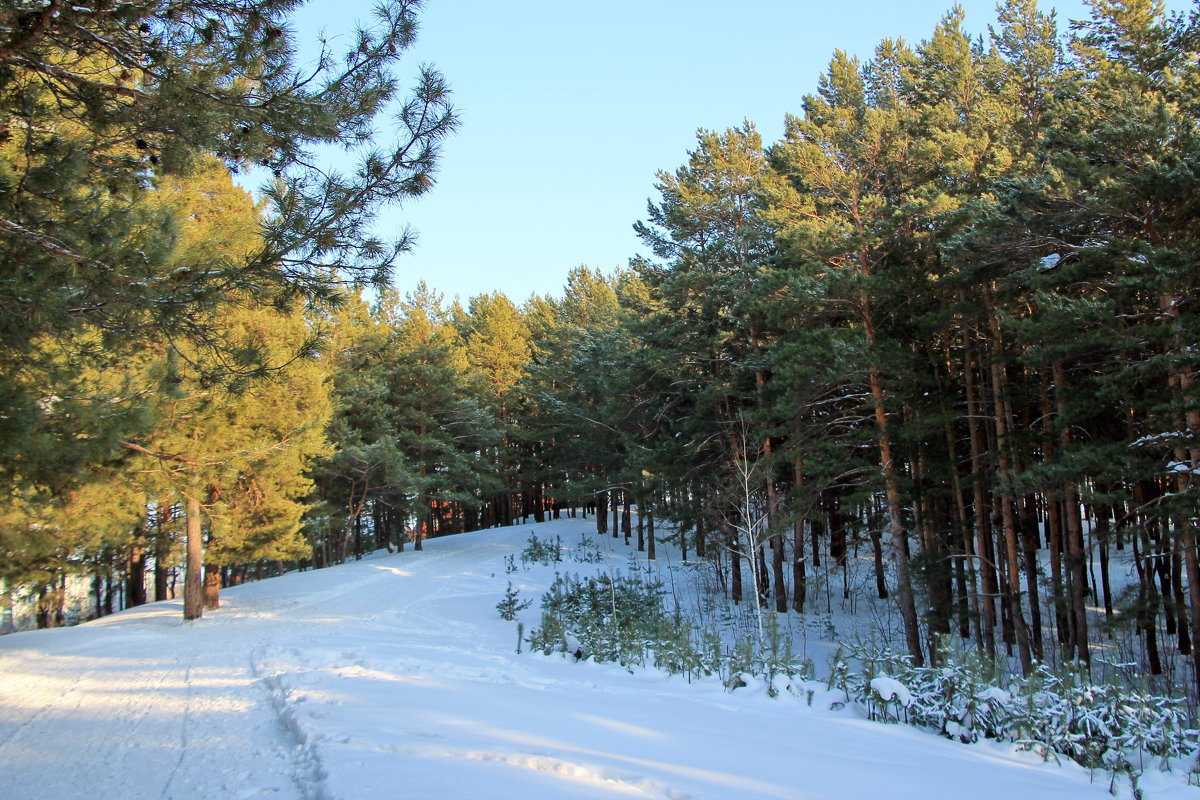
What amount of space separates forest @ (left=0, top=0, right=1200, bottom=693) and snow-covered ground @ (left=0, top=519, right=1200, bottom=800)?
2.82 m

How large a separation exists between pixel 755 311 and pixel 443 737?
14.5 m

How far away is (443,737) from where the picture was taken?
512 centimetres

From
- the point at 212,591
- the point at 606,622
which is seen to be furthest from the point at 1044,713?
the point at 212,591

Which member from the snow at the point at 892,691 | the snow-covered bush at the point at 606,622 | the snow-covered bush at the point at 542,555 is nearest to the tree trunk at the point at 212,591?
the snow-covered bush at the point at 542,555

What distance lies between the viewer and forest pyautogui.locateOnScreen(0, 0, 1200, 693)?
5082 millimetres

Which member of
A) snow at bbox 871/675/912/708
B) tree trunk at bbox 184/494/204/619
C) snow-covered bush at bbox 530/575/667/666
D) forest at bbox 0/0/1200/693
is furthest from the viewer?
tree trunk at bbox 184/494/204/619

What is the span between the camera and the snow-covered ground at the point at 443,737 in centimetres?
427

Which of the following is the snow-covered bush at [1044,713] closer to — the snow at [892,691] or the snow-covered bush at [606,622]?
the snow at [892,691]

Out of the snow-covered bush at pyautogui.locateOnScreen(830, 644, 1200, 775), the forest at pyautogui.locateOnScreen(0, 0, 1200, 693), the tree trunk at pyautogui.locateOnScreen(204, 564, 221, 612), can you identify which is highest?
the forest at pyautogui.locateOnScreen(0, 0, 1200, 693)

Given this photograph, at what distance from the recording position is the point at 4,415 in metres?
6.73

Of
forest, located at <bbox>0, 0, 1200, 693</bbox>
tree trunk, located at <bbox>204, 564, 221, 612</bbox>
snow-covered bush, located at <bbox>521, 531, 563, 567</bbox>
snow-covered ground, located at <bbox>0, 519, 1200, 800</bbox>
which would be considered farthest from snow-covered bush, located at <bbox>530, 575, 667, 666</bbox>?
Answer: tree trunk, located at <bbox>204, 564, 221, 612</bbox>

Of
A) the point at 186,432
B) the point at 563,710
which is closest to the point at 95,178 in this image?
the point at 563,710

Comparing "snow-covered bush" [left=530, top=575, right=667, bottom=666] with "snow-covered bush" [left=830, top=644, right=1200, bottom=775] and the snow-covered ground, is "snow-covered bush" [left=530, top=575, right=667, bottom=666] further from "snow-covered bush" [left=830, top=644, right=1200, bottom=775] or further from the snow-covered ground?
"snow-covered bush" [left=830, top=644, right=1200, bottom=775]

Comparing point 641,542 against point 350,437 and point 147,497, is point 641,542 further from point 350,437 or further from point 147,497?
point 147,497
